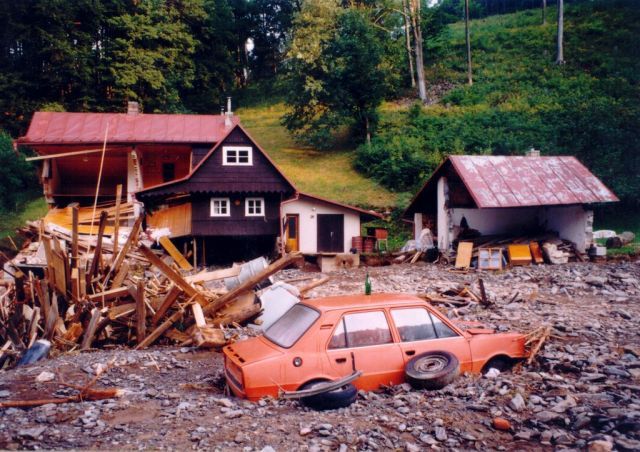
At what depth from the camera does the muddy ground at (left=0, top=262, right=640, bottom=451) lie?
5.17m

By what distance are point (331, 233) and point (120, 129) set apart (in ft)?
43.1

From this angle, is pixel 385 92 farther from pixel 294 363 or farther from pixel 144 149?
pixel 294 363

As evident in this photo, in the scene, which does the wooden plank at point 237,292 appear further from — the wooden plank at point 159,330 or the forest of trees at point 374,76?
the forest of trees at point 374,76

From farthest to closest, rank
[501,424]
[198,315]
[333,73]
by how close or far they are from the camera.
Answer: [333,73]
[198,315]
[501,424]

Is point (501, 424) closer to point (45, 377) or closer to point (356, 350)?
→ point (356, 350)

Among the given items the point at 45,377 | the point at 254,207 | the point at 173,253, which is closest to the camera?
the point at 45,377

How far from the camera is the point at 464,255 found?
2009cm

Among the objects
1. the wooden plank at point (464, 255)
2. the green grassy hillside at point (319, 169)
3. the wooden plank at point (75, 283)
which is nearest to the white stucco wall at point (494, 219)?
the wooden plank at point (464, 255)

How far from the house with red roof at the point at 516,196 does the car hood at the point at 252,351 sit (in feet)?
45.5

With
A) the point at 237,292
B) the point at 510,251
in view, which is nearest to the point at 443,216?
the point at 510,251

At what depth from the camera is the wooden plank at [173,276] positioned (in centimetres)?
986

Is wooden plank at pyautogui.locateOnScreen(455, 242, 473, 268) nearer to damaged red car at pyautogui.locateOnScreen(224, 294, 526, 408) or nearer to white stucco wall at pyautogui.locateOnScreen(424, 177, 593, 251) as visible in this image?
white stucco wall at pyautogui.locateOnScreen(424, 177, 593, 251)

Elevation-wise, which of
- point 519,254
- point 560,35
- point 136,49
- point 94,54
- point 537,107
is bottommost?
point 519,254

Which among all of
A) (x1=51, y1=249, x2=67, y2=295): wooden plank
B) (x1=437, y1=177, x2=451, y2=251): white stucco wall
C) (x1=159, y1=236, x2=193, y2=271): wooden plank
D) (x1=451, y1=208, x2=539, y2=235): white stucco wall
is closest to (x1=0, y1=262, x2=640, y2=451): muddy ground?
(x1=51, y1=249, x2=67, y2=295): wooden plank
